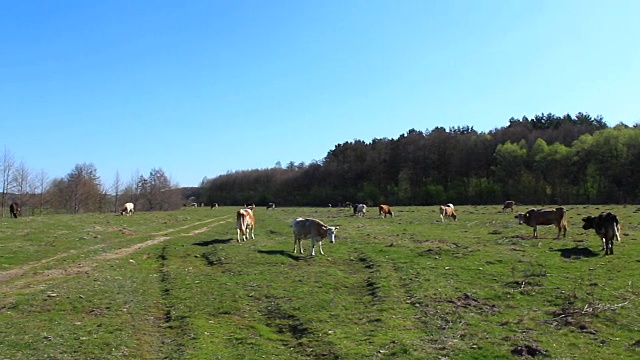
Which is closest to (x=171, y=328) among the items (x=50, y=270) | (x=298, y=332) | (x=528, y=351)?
(x=298, y=332)

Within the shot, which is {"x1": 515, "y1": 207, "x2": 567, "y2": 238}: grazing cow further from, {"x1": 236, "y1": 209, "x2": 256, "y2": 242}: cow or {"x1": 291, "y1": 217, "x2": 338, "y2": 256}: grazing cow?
{"x1": 236, "y1": 209, "x2": 256, "y2": 242}: cow

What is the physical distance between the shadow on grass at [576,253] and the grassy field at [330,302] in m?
0.16

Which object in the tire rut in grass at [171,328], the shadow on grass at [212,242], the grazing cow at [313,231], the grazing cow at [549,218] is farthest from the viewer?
the shadow on grass at [212,242]

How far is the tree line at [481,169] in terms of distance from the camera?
316 feet

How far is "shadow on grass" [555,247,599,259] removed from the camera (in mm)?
22402

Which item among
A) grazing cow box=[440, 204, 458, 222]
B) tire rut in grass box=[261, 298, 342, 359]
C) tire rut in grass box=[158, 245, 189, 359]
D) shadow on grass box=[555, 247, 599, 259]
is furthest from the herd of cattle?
grazing cow box=[440, 204, 458, 222]

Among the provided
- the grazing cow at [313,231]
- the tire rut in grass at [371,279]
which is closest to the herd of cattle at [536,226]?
the grazing cow at [313,231]

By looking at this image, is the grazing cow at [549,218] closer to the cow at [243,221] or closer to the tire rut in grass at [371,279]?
the tire rut in grass at [371,279]

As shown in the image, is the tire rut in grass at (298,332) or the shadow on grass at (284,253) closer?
the tire rut in grass at (298,332)

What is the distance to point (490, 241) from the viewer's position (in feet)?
96.2

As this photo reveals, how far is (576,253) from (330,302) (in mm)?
14088

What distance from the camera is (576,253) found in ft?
75.7

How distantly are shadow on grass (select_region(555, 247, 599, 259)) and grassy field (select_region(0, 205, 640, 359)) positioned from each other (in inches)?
6.4

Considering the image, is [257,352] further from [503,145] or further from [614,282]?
[503,145]
